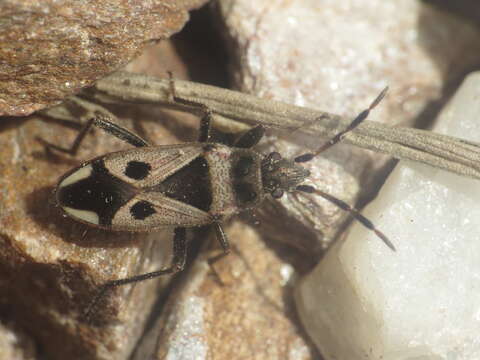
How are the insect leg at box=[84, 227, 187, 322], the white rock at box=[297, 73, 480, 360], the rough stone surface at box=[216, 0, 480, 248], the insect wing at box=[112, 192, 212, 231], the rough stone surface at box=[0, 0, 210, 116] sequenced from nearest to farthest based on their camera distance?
the rough stone surface at box=[0, 0, 210, 116] → the white rock at box=[297, 73, 480, 360] → the insect wing at box=[112, 192, 212, 231] → the insect leg at box=[84, 227, 187, 322] → the rough stone surface at box=[216, 0, 480, 248]

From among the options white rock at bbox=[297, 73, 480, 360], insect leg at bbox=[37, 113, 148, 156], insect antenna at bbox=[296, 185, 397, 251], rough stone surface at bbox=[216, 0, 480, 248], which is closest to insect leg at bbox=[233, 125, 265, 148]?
rough stone surface at bbox=[216, 0, 480, 248]

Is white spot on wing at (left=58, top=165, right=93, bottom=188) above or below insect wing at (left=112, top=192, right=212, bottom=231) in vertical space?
above

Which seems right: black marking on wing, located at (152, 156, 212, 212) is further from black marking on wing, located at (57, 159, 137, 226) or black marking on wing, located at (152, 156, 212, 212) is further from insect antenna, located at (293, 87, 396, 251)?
insect antenna, located at (293, 87, 396, 251)

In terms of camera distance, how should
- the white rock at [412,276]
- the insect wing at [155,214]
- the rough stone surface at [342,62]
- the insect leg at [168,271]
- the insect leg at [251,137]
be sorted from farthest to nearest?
the rough stone surface at [342,62] < the insect leg at [251,137] < the insect leg at [168,271] < the insect wing at [155,214] < the white rock at [412,276]

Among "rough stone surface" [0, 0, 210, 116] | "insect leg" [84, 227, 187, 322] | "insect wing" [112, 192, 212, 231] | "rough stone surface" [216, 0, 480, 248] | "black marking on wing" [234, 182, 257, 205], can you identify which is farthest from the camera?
"rough stone surface" [216, 0, 480, 248]

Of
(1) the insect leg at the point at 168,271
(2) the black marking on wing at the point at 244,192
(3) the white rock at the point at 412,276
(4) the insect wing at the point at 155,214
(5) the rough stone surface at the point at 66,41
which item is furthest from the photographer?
(2) the black marking on wing at the point at 244,192

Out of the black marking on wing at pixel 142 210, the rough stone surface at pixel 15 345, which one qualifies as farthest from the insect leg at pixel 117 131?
the rough stone surface at pixel 15 345

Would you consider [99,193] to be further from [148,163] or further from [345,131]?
[345,131]

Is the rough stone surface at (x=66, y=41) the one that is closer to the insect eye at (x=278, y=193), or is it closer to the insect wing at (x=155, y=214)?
the insect wing at (x=155, y=214)

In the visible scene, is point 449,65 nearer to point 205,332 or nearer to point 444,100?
point 444,100
